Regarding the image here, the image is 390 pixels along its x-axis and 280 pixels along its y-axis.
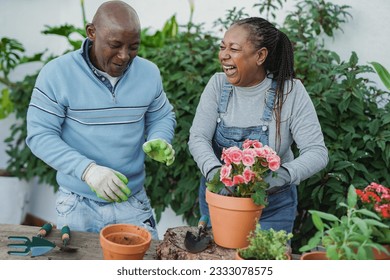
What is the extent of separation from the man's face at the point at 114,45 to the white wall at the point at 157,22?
4.76 feet

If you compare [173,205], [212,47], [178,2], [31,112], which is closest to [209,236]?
[31,112]

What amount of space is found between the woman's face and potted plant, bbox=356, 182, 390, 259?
23.4 inches

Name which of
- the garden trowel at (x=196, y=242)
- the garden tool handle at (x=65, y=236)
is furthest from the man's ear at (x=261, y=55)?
the garden tool handle at (x=65, y=236)

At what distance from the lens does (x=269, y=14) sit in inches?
138

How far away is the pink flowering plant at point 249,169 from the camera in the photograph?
160 cm

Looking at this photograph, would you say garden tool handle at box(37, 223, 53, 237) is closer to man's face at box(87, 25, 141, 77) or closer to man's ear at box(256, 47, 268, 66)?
man's face at box(87, 25, 141, 77)

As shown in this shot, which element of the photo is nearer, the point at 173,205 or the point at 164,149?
the point at 164,149

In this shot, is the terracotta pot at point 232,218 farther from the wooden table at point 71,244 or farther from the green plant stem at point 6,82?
the green plant stem at point 6,82

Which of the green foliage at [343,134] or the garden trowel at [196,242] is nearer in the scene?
the garden trowel at [196,242]

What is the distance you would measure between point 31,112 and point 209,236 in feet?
2.28

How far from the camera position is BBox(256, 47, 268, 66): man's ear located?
1.97m

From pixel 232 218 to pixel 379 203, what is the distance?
0.40 meters

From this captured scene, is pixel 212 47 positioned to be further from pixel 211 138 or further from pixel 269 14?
pixel 211 138

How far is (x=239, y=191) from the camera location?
1.67 meters
